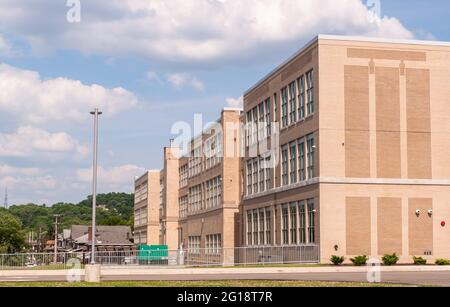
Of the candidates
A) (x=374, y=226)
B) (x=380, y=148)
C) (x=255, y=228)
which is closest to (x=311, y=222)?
(x=374, y=226)

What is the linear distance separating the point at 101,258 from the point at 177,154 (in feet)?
179

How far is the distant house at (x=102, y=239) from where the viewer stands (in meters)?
133

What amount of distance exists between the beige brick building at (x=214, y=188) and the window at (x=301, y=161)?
43.1 feet

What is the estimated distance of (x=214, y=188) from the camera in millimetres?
83062

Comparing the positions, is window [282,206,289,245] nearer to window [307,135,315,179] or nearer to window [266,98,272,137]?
window [307,135,315,179]

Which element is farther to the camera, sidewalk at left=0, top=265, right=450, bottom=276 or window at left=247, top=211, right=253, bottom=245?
window at left=247, top=211, right=253, bottom=245

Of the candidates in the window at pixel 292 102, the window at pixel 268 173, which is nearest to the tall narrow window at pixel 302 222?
the window at pixel 292 102

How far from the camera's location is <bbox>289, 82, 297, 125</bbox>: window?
5706 cm

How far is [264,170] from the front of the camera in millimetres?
64750

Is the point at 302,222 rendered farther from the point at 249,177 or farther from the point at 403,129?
the point at 249,177

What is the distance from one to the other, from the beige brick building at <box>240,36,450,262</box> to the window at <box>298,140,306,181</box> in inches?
101

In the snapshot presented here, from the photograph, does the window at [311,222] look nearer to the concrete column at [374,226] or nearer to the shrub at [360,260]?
the concrete column at [374,226]

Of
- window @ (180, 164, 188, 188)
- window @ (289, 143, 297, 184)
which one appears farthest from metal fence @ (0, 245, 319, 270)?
window @ (180, 164, 188, 188)
